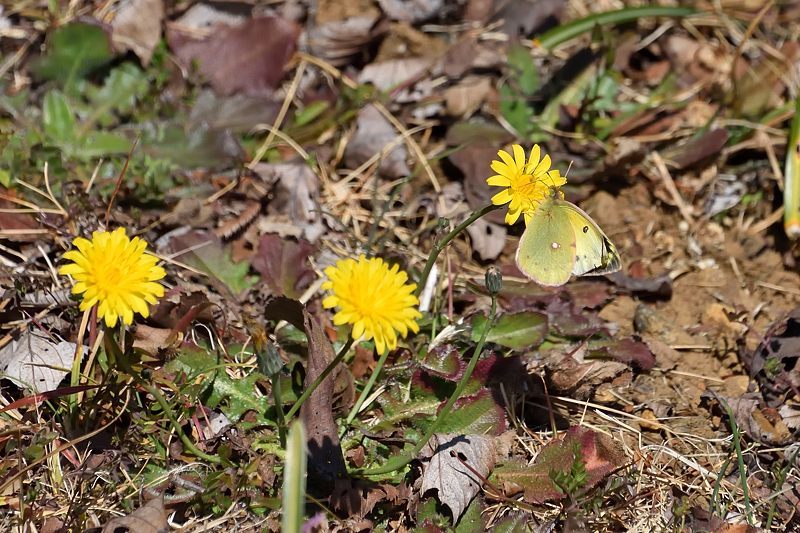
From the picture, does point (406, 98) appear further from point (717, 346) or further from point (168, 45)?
point (717, 346)

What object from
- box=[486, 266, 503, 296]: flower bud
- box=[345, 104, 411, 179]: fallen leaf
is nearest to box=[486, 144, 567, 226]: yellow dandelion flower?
box=[486, 266, 503, 296]: flower bud

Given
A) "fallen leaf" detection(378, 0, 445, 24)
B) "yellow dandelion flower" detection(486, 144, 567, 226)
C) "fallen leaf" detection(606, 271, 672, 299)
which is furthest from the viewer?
"fallen leaf" detection(378, 0, 445, 24)

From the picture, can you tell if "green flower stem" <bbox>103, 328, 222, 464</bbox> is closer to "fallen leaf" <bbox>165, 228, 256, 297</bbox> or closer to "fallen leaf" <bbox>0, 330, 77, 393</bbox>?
"fallen leaf" <bbox>0, 330, 77, 393</bbox>

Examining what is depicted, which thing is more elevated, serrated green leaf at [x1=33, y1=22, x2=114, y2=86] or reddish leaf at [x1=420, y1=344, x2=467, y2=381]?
serrated green leaf at [x1=33, y1=22, x2=114, y2=86]

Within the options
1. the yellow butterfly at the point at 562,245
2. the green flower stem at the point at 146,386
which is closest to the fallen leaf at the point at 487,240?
the yellow butterfly at the point at 562,245

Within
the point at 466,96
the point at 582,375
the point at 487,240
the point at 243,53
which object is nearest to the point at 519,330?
the point at 582,375

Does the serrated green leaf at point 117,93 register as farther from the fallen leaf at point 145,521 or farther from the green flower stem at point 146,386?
the fallen leaf at point 145,521
